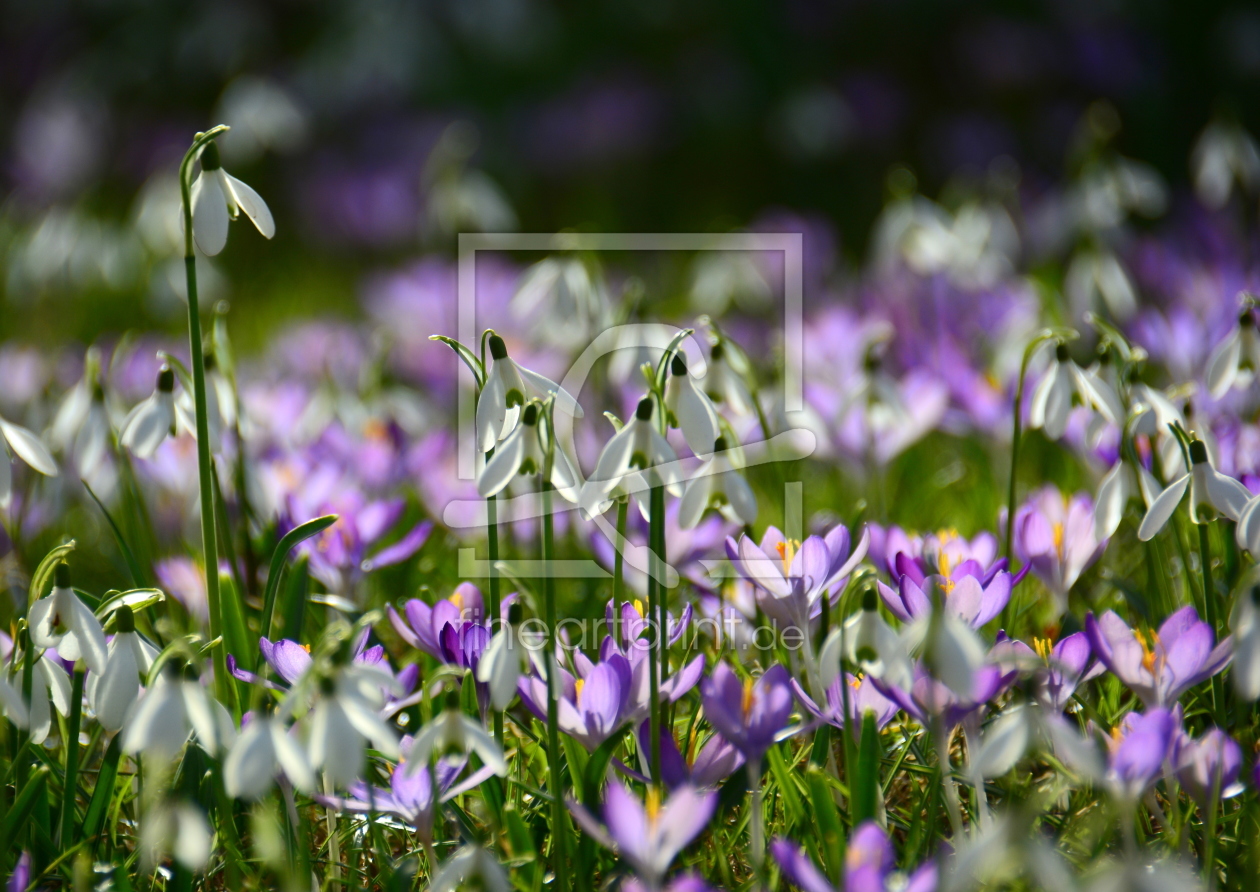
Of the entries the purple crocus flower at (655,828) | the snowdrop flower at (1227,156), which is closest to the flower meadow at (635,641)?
the purple crocus flower at (655,828)

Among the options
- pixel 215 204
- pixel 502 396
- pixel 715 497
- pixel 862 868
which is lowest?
pixel 862 868

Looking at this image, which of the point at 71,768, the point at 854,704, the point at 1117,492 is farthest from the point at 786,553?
the point at 71,768

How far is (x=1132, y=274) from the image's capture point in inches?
157

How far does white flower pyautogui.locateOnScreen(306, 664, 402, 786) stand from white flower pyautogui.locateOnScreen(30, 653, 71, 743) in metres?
0.48

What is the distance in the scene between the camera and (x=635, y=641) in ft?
4.51

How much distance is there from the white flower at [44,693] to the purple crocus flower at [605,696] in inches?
21.5

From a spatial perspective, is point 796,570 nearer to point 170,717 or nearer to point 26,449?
point 170,717

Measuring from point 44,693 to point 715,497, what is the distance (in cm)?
82

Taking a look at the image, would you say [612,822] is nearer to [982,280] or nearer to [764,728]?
[764,728]

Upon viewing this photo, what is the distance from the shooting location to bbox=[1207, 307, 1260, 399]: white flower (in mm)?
1522

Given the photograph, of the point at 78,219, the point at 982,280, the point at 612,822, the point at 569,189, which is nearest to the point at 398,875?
the point at 612,822

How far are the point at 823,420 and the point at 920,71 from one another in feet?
18.8

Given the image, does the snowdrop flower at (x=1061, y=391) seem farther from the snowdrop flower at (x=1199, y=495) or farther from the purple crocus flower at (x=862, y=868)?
the purple crocus flower at (x=862, y=868)

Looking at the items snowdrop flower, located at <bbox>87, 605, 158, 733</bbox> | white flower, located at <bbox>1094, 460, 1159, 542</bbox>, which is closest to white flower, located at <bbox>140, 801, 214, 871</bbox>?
snowdrop flower, located at <bbox>87, 605, 158, 733</bbox>
